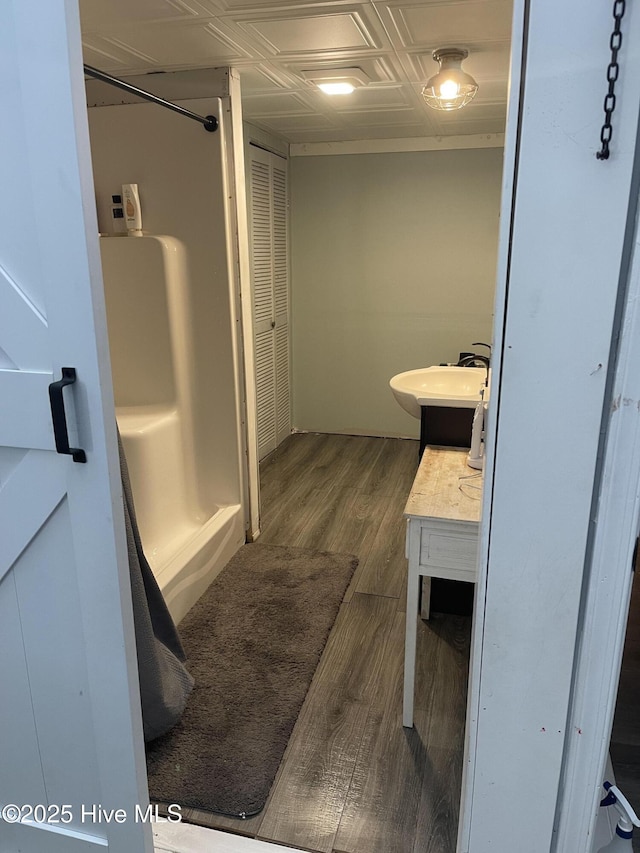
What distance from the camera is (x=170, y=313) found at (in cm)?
261

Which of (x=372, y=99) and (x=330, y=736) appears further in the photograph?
(x=372, y=99)

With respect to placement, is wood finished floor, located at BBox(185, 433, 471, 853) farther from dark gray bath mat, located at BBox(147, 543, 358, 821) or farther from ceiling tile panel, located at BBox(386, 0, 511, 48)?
ceiling tile panel, located at BBox(386, 0, 511, 48)

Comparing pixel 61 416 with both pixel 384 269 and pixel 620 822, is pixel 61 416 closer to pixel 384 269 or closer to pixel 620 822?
pixel 620 822

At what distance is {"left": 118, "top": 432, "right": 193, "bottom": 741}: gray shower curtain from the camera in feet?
5.30

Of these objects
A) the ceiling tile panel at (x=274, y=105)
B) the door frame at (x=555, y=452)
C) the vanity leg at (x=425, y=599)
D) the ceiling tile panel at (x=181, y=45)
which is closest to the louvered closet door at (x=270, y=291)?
the ceiling tile panel at (x=274, y=105)

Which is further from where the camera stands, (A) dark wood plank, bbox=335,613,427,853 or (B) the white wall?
(B) the white wall

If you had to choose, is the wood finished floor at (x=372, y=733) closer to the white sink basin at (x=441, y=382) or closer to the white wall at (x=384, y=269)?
the white sink basin at (x=441, y=382)

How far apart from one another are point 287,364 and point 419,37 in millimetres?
2845

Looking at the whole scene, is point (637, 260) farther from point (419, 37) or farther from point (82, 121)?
point (419, 37)

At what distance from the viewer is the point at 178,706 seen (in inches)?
72.4

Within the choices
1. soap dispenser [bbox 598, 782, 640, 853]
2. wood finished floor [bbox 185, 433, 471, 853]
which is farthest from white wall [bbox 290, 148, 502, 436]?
soap dispenser [bbox 598, 782, 640, 853]

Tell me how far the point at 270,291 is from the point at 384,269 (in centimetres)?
89

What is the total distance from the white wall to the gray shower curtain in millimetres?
3031

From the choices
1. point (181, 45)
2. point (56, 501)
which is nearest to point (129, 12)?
point (181, 45)
